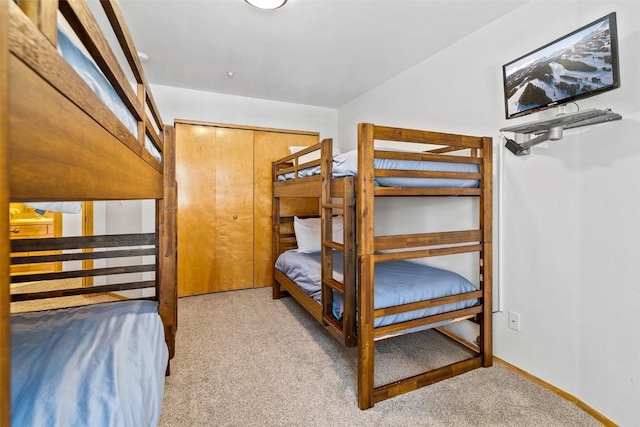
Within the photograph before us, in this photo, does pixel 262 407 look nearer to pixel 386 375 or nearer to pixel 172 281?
pixel 386 375

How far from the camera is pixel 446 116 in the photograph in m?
2.33

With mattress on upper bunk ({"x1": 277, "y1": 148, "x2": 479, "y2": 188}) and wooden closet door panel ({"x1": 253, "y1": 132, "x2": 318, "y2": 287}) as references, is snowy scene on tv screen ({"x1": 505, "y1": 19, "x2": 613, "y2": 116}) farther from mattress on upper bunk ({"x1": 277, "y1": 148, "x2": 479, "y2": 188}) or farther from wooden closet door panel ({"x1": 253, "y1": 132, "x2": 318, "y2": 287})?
wooden closet door panel ({"x1": 253, "y1": 132, "x2": 318, "y2": 287})

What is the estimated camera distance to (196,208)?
11.1 ft

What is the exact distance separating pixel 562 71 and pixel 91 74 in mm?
2033

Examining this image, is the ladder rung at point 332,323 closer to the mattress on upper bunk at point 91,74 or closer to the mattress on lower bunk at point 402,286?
the mattress on lower bunk at point 402,286

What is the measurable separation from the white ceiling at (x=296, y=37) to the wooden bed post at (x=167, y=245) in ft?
2.72

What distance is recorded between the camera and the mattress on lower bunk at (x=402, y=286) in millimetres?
1699

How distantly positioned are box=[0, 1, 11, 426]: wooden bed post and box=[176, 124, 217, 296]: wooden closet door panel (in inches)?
126

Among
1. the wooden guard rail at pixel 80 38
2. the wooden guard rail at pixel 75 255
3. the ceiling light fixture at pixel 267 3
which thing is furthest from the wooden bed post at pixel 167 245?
the ceiling light fixture at pixel 267 3

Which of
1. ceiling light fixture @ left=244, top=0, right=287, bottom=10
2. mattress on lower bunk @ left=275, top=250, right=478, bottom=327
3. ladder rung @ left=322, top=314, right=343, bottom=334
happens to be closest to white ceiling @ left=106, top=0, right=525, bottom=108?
ceiling light fixture @ left=244, top=0, right=287, bottom=10

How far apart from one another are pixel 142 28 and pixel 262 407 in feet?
8.50

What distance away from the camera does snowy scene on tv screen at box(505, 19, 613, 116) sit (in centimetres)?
138

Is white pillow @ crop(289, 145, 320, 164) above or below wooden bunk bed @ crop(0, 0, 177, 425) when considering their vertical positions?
above

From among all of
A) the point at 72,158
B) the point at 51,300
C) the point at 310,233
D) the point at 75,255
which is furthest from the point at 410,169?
the point at 51,300
